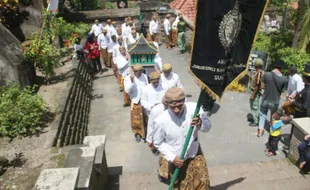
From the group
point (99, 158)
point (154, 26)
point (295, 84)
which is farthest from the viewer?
point (154, 26)

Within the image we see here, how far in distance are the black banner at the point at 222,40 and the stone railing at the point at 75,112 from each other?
326 centimetres

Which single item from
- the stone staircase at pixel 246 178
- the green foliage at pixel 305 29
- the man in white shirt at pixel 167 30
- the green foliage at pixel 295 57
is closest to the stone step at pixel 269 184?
the stone staircase at pixel 246 178

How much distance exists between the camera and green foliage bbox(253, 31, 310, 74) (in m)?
9.83

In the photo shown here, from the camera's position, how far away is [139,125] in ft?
23.0

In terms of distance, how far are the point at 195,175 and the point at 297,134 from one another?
2723 millimetres

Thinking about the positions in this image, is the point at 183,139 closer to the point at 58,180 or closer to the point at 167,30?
the point at 58,180

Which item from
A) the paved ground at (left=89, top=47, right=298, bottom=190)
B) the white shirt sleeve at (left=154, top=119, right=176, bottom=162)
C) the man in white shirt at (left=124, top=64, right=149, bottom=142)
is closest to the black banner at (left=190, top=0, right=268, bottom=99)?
the white shirt sleeve at (left=154, top=119, right=176, bottom=162)

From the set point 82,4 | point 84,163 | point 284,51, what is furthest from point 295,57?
point 82,4

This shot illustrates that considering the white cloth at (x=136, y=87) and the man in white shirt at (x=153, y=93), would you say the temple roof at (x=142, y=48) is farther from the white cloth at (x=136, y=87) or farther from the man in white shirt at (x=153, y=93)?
the man in white shirt at (x=153, y=93)

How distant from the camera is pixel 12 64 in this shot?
7.14 meters

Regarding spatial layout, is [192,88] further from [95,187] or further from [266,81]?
[95,187]

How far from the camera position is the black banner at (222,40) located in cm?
342

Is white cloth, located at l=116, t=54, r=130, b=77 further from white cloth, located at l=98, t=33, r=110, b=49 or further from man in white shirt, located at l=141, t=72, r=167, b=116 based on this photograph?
white cloth, located at l=98, t=33, r=110, b=49

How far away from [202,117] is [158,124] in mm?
599
